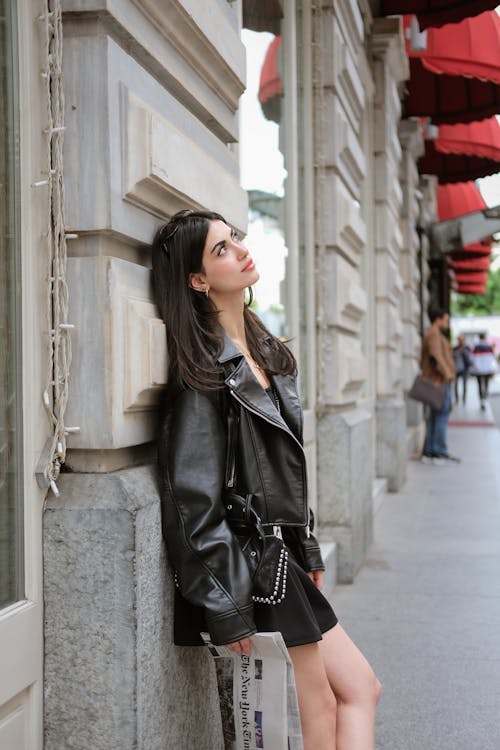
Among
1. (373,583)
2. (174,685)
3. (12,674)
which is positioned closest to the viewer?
(12,674)

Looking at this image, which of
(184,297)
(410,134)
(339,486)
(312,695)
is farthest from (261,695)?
(410,134)

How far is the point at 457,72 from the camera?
8.94 meters

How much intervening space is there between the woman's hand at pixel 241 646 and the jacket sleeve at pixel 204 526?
4 centimetres

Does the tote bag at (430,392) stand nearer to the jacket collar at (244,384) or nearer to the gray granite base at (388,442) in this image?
the gray granite base at (388,442)

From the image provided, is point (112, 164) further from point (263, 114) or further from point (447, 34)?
point (447, 34)

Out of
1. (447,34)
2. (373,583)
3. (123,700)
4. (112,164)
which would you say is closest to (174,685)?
(123,700)

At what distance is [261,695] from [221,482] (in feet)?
1.99

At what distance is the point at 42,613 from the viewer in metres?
2.30

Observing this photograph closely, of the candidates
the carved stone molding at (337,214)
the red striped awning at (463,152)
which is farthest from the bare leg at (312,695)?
the red striped awning at (463,152)

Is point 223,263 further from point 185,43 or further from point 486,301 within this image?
point 486,301

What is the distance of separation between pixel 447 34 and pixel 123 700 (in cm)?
829

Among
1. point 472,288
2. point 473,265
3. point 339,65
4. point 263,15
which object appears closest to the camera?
point 263,15

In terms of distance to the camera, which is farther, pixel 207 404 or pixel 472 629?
pixel 472 629

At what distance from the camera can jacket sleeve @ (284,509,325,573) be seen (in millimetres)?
2770
